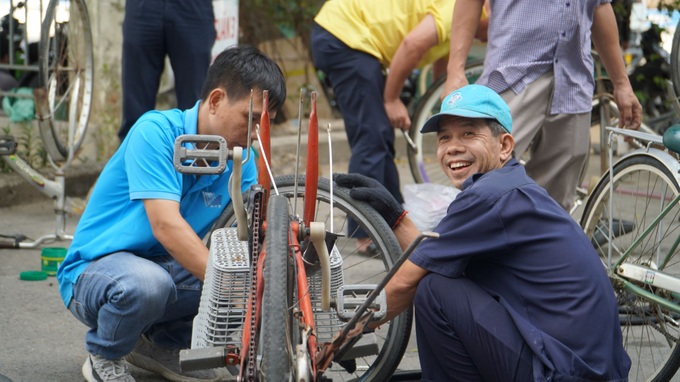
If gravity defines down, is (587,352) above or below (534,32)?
below

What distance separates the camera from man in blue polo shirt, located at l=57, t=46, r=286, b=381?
315 cm

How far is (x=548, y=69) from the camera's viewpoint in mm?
3986

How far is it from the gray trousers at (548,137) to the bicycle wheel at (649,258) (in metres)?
0.19

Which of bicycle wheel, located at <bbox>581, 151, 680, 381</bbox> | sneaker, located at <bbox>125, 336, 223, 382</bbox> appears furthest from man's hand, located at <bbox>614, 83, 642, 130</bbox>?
sneaker, located at <bbox>125, 336, 223, 382</bbox>

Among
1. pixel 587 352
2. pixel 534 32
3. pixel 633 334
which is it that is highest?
pixel 534 32

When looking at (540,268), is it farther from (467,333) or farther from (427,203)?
(427,203)

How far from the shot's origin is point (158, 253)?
3.46 meters

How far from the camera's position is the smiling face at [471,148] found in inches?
116

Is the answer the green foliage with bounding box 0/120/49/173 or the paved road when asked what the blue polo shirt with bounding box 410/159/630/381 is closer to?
the paved road

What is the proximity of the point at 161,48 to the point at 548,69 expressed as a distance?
2400mm

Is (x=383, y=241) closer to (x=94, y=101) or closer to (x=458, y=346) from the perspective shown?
(x=458, y=346)

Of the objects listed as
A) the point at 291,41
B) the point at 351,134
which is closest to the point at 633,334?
the point at 351,134

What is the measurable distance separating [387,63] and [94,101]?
2.57m

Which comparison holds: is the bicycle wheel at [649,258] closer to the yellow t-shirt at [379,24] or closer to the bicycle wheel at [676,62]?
the bicycle wheel at [676,62]
